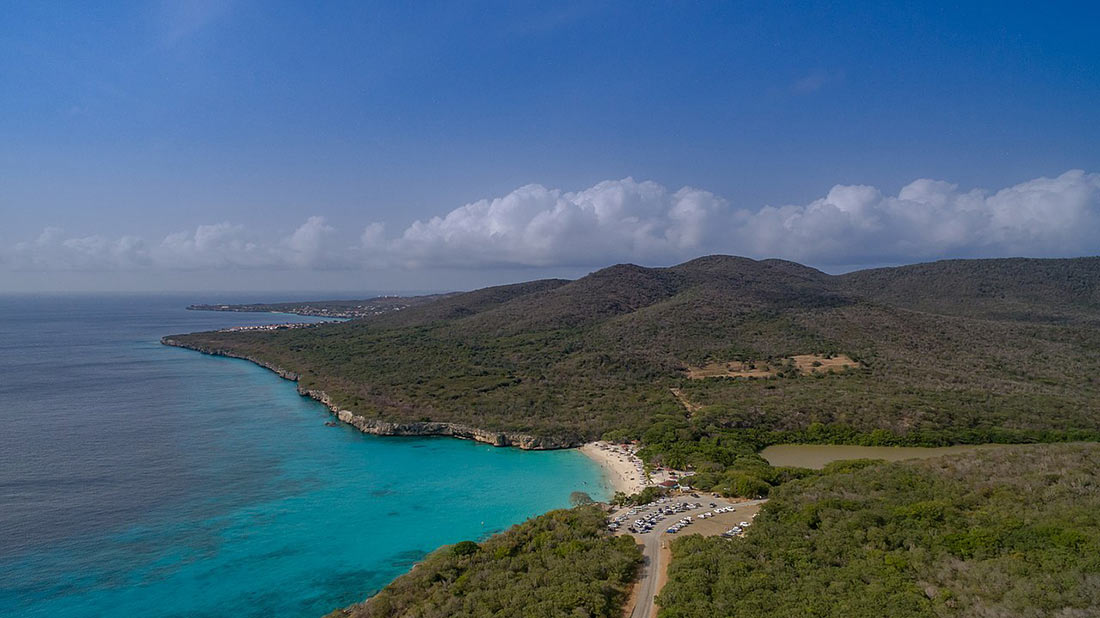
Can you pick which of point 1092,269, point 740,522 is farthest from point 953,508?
point 1092,269

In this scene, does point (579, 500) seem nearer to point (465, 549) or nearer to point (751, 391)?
point (465, 549)

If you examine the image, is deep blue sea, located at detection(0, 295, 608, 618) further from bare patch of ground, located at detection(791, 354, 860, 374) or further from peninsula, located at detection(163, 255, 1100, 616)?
bare patch of ground, located at detection(791, 354, 860, 374)

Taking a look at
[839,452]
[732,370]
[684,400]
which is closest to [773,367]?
[732,370]

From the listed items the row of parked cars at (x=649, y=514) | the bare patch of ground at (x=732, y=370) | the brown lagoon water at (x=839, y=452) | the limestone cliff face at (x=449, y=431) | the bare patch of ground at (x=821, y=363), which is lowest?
the brown lagoon water at (x=839, y=452)

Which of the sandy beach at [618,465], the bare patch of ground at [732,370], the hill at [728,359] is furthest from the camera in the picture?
the bare patch of ground at [732,370]

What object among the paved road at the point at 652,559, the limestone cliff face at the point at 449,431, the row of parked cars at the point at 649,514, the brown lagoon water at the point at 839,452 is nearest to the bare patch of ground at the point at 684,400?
the brown lagoon water at the point at 839,452

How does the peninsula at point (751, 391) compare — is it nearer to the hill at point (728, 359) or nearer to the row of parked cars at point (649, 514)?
the hill at point (728, 359)
